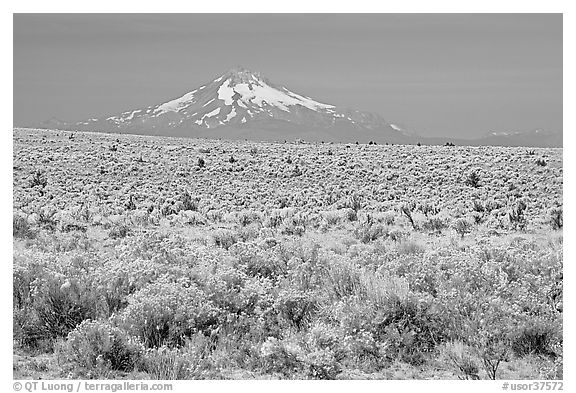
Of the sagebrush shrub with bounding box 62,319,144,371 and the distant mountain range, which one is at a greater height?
the distant mountain range

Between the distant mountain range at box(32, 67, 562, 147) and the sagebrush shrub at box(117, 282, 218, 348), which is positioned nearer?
the sagebrush shrub at box(117, 282, 218, 348)

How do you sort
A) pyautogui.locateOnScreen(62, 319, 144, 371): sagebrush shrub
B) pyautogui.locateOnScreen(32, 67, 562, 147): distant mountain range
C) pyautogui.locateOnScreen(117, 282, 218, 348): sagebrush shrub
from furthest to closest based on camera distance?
pyautogui.locateOnScreen(32, 67, 562, 147): distant mountain range
pyautogui.locateOnScreen(117, 282, 218, 348): sagebrush shrub
pyautogui.locateOnScreen(62, 319, 144, 371): sagebrush shrub

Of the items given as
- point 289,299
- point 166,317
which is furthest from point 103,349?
point 289,299

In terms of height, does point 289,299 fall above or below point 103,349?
above

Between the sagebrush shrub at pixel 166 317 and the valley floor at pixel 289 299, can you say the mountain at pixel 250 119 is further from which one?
the sagebrush shrub at pixel 166 317

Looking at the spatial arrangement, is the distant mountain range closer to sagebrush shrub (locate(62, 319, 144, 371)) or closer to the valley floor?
the valley floor

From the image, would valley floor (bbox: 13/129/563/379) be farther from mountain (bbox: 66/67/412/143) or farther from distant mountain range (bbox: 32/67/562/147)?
mountain (bbox: 66/67/412/143)

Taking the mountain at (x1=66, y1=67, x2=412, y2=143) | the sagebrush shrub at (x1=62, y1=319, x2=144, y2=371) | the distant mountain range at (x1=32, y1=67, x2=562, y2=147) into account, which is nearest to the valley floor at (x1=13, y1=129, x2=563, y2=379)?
the sagebrush shrub at (x1=62, y1=319, x2=144, y2=371)

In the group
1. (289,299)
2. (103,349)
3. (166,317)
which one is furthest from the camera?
(289,299)

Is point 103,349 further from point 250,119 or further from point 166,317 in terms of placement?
point 250,119

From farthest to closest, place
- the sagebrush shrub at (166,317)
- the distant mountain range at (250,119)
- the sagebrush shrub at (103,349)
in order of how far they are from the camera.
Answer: the distant mountain range at (250,119), the sagebrush shrub at (166,317), the sagebrush shrub at (103,349)

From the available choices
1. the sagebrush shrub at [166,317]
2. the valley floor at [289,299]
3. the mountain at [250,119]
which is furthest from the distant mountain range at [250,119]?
the sagebrush shrub at [166,317]

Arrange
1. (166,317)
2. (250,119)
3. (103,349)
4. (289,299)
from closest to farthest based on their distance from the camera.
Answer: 1. (103,349)
2. (166,317)
3. (289,299)
4. (250,119)

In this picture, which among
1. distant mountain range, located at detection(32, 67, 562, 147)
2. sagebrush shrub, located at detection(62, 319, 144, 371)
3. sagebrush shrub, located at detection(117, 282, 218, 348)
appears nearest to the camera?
sagebrush shrub, located at detection(62, 319, 144, 371)
